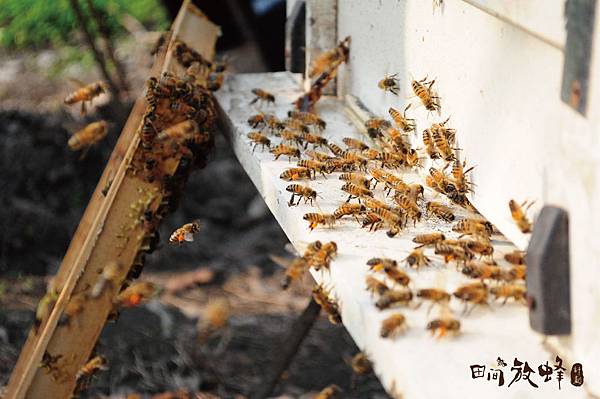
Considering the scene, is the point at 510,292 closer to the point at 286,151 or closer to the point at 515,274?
the point at 515,274

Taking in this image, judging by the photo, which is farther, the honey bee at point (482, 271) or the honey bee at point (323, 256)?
the honey bee at point (323, 256)

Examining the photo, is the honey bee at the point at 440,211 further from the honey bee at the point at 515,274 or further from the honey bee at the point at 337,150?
the honey bee at the point at 337,150

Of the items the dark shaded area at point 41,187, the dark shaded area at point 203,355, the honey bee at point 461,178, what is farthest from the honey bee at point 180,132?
the dark shaded area at point 41,187

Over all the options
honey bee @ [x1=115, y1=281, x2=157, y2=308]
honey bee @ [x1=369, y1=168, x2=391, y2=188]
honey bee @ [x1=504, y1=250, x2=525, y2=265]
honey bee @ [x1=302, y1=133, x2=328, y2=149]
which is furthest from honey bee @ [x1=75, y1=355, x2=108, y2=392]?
honey bee @ [x1=504, y1=250, x2=525, y2=265]

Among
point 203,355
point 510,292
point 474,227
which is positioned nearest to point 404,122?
point 474,227

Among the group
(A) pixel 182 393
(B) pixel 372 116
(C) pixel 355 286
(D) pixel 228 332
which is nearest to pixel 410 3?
(B) pixel 372 116
